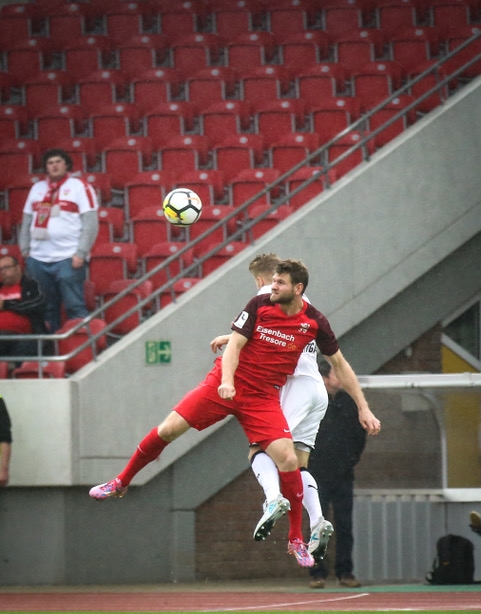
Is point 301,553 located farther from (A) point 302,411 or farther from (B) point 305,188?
(B) point 305,188

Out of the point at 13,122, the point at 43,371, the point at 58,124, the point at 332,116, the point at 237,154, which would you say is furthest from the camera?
the point at 13,122

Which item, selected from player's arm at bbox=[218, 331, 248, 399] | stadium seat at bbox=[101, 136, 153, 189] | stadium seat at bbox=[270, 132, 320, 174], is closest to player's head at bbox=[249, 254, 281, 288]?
player's arm at bbox=[218, 331, 248, 399]

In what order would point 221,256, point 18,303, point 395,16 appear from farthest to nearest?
1. point 395,16
2. point 221,256
3. point 18,303

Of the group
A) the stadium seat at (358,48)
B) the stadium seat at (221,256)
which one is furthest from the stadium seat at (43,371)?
the stadium seat at (358,48)

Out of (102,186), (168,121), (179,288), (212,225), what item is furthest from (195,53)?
(179,288)

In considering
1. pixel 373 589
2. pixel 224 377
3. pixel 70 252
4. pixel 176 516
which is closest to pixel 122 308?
pixel 70 252

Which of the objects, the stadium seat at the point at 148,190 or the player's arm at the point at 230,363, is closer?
the player's arm at the point at 230,363

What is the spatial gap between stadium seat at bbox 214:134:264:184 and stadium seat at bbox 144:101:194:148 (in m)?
0.83

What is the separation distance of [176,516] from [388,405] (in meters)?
2.51

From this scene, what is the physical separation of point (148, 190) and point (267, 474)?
19.5 ft

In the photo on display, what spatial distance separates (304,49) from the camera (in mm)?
15273

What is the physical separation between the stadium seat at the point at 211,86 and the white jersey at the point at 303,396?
7.12 meters

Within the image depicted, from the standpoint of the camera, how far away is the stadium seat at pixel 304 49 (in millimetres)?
15188

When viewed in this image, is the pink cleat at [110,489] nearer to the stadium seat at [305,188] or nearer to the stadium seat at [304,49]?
the stadium seat at [305,188]
